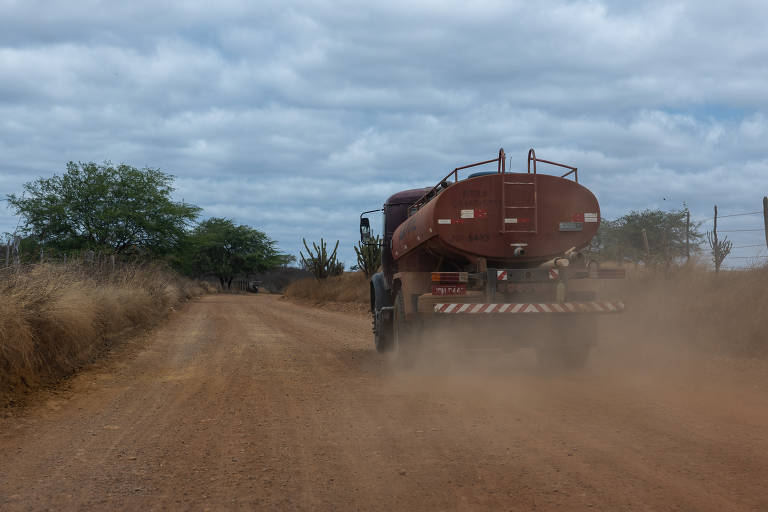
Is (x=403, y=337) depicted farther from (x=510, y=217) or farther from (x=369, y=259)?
(x=369, y=259)

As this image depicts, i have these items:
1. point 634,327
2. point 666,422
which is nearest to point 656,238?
point 634,327

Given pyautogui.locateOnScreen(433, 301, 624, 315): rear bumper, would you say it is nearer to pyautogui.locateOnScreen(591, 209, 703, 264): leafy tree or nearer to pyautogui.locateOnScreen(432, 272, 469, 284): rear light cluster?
pyautogui.locateOnScreen(432, 272, 469, 284): rear light cluster

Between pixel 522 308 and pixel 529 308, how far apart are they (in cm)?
9

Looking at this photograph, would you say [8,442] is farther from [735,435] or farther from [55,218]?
[55,218]

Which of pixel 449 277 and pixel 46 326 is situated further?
pixel 449 277

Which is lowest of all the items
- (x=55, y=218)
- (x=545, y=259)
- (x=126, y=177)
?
(x=545, y=259)

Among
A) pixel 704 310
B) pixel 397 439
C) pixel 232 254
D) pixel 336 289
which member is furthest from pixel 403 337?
pixel 232 254

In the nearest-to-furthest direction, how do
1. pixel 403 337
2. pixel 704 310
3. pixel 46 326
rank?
pixel 46 326, pixel 403 337, pixel 704 310

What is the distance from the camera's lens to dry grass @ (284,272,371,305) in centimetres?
3039

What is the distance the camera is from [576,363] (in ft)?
31.1

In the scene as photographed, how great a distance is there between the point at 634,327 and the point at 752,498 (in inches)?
376

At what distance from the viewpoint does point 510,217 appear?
29.6 ft

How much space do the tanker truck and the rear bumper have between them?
13mm

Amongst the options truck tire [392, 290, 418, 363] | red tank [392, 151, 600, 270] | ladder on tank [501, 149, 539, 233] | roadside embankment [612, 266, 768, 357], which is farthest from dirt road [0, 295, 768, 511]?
ladder on tank [501, 149, 539, 233]
